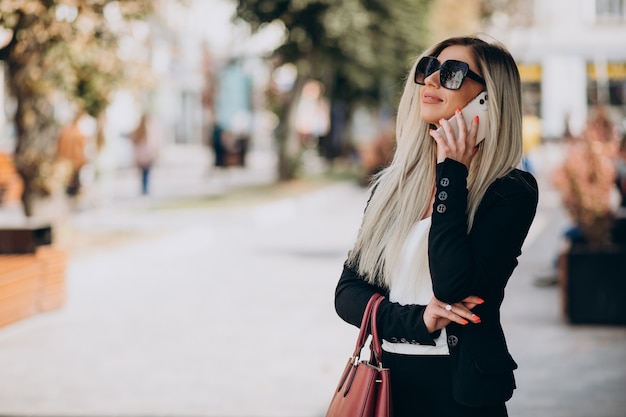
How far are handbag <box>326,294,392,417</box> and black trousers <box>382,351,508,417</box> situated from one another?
69mm

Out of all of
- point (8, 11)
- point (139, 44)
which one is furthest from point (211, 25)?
point (8, 11)

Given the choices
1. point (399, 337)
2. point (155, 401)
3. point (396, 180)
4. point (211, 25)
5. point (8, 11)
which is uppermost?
point (211, 25)

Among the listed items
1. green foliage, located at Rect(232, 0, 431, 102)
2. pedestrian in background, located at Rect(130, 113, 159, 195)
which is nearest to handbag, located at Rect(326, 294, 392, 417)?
pedestrian in background, located at Rect(130, 113, 159, 195)

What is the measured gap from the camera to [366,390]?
2.57 metres

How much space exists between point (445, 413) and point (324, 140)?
122 ft

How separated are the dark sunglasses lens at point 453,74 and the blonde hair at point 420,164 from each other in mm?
62

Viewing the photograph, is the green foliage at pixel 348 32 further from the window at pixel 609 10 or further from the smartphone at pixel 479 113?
the window at pixel 609 10

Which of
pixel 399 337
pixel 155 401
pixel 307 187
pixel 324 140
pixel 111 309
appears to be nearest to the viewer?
pixel 399 337

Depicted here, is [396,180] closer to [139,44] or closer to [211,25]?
[139,44]

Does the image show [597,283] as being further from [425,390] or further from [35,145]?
[35,145]

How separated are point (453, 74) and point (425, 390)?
2.61 feet

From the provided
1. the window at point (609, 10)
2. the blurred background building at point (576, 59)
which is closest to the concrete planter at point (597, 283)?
the blurred background building at point (576, 59)

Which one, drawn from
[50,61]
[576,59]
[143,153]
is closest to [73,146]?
[143,153]

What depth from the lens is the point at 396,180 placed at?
110 inches
